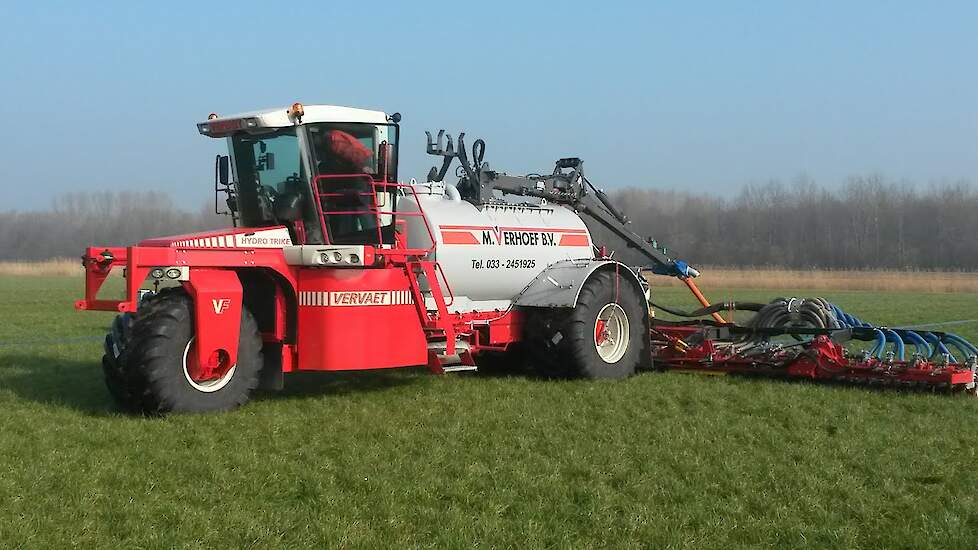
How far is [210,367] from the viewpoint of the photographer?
9.41 meters

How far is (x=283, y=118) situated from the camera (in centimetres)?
1049

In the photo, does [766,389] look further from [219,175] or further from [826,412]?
[219,175]

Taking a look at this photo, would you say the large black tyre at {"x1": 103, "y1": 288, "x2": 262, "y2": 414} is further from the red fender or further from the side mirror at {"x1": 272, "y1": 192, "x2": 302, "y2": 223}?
the side mirror at {"x1": 272, "y1": 192, "x2": 302, "y2": 223}

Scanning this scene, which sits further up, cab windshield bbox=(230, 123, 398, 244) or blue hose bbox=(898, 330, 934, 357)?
cab windshield bbox=(230, 123, 398, 244)

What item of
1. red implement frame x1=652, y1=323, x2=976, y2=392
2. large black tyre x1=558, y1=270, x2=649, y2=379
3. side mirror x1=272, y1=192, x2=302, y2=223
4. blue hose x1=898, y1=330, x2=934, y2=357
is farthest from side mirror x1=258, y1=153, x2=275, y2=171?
blue hose x1=898, y1=330, x2=934, y2=357

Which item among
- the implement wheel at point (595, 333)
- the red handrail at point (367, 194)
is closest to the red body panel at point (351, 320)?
the red handrail at point (367, 194)

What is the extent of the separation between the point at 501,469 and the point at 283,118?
4.99 metres

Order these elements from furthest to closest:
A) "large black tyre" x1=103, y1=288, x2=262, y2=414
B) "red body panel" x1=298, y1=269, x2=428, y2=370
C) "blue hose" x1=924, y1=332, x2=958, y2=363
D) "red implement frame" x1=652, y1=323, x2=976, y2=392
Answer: "blue hose" x1=924, y1=332, x2=958, y2=363 < "red implement frame" x1=652, y1=323, x2=976, y2=392 < "red body panel" x1=298, y1=269, x2=428, y2=370 < "large black tyre" x1=103, y1=288, x2=262, y2=414

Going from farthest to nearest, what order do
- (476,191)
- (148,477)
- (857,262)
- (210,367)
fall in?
(857,262), (476,191), (210,367), (148,477)

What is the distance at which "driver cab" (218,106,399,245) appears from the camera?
1059 centimetres

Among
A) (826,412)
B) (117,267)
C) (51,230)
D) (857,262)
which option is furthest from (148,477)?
(51,230)

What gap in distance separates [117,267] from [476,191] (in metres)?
5.08

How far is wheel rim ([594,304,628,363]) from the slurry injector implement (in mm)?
25

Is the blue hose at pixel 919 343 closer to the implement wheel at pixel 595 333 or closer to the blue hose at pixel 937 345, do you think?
the blue hose at pixel 937 345
